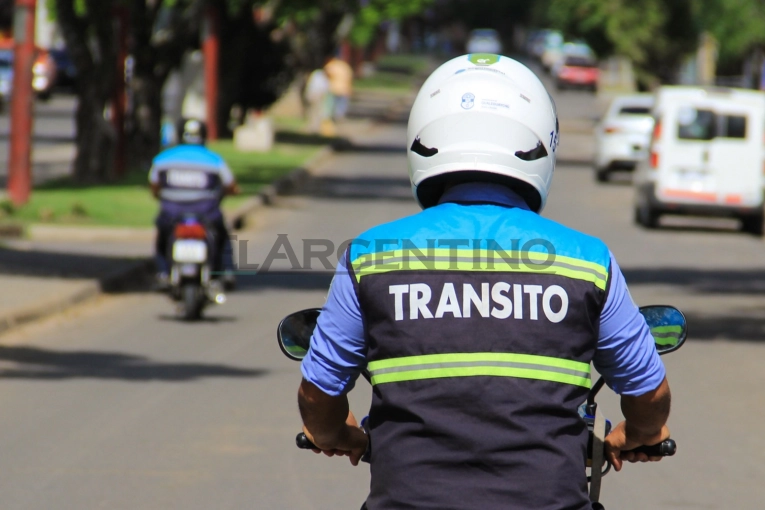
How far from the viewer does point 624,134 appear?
27.0m

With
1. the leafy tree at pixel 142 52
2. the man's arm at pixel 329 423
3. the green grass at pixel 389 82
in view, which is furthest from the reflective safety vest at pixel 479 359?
the green grass at pixel 389 82

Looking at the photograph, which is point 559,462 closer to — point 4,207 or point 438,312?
point 438,312

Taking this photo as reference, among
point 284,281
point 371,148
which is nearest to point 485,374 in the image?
point 284,281

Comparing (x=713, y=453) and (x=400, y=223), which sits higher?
(x=400, y=223)

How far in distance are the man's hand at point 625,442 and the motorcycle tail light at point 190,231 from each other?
859 centimetres

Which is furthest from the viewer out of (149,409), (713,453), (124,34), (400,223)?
(124,34)

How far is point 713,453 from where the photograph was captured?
704cm

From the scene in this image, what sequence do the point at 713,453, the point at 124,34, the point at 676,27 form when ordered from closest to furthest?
the point at 713,453 < the point at 124,34 < the point at 676,27

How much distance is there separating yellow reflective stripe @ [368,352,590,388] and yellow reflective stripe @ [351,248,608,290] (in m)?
0.17

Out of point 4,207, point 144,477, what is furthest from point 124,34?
point 144,477

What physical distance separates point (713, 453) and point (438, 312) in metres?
4.73

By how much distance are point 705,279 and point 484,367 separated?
12.9 m

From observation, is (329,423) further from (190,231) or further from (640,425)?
(190,231)

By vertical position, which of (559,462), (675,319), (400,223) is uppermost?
(400,223)
